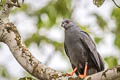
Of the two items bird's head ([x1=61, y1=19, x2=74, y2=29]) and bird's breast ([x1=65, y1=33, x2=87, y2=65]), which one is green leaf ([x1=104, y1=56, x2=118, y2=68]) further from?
A: bird's head ([x1=61, y1=19, x2=74, y2=29])

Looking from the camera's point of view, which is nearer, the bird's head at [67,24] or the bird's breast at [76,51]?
the bird's breast at [76,51]

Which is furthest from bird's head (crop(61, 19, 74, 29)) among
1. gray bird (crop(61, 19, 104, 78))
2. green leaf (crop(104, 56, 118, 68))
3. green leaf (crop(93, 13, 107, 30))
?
green leaf (crop(104, 56, 118, 68))

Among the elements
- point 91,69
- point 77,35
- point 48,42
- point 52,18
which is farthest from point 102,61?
point 48,42

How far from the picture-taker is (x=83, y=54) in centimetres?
599

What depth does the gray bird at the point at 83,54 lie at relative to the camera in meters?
5.90

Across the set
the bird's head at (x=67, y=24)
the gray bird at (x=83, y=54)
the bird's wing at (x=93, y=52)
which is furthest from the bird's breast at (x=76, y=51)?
the bird's head at (x=67, y=24)

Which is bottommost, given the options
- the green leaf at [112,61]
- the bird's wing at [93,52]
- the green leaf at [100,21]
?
the green leaf at [112,61]

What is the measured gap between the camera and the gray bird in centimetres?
590

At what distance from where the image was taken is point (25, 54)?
3.93 m

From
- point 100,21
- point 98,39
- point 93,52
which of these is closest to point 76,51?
point 93,52

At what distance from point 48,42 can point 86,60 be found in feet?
6.32

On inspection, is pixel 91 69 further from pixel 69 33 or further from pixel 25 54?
pixel 25 54

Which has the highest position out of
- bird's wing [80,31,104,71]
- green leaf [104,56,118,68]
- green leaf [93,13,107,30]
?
green leaf [93,13,107,30]

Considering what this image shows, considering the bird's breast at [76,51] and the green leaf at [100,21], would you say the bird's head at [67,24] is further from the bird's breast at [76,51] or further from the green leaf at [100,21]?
the green leaf at [100,21]
